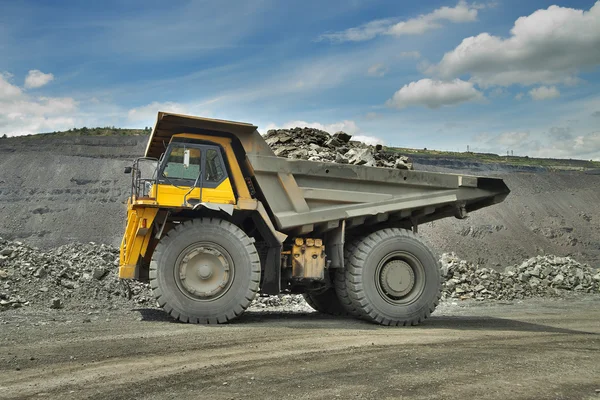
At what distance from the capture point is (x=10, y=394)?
443 centimetres

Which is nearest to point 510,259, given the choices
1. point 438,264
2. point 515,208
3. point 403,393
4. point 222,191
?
point 515,208

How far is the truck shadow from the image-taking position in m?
8.43

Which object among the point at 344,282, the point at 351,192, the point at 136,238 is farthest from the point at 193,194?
the point at 344,282

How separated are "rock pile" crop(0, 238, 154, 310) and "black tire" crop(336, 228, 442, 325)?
3.94 metres

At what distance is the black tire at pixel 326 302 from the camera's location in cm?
1009

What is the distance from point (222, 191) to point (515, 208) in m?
30.2

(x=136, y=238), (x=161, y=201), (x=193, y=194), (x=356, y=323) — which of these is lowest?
(x=356, y=323)

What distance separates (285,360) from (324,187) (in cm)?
368

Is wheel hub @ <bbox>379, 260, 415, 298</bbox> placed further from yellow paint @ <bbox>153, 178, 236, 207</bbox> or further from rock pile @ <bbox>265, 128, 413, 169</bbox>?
yellow paint @ <bbox>153, 178, 236, 207</bbox>

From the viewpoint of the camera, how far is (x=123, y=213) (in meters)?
31.3

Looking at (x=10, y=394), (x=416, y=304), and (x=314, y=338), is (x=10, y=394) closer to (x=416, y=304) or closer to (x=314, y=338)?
(x=314, y=338)

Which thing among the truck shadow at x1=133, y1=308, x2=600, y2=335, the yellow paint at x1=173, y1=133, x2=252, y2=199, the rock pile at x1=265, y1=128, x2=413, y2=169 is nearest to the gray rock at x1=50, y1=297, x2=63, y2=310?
the truck shadow at x1=133, y1=308, x2=600, y2=335

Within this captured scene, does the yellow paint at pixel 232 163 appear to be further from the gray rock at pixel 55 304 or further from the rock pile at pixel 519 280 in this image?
the rock pile at pixel 519 280

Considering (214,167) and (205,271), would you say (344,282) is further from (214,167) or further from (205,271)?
(214,167)
